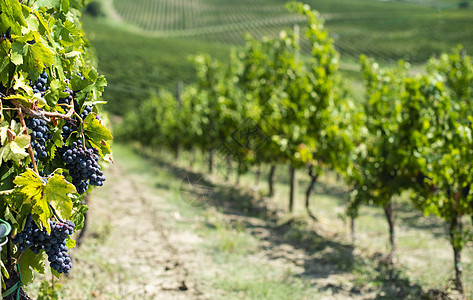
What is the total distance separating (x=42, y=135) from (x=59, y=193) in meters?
0.32

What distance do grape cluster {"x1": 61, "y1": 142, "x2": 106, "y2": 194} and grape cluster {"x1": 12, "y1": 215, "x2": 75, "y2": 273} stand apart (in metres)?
0.23

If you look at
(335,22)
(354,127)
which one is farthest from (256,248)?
(335,22)

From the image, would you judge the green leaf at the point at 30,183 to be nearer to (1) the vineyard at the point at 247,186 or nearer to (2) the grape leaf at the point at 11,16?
(1) the vineyard at the point at 247,186

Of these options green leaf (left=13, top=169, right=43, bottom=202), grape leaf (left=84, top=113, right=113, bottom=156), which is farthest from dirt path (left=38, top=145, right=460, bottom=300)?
green leaf (left=13, top=169, right=43, bottom=202)

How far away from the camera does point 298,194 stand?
11.4m

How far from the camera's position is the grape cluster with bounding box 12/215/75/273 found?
184cm

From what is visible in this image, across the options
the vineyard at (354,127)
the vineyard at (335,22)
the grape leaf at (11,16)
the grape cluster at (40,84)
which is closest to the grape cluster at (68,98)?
the grape cluster at (40,84)

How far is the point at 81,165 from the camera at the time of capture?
1910 millimetres

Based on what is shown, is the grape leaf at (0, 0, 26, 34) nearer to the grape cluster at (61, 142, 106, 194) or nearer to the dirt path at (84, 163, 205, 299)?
the grape cluster at (61, 142, 106, 194)

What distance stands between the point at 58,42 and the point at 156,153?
937 inches

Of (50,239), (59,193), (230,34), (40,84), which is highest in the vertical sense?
(230,34)

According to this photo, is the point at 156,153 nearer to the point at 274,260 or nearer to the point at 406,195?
the point at 406,195

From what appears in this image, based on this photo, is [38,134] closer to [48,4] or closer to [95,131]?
[95,131]

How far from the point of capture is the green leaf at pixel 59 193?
1685 mm
